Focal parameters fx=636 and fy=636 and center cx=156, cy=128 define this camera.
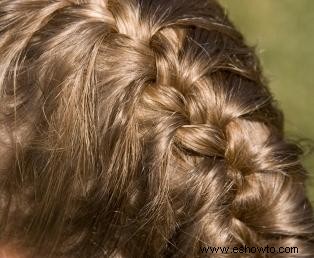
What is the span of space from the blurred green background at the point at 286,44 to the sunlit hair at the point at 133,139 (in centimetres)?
144

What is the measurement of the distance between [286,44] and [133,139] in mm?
1745

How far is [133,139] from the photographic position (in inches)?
Result: 36.4

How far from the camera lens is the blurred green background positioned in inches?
95.9

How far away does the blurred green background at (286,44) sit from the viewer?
2436 mm

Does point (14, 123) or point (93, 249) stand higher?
point (14, 123)

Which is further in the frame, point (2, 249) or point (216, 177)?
point (2, 249)

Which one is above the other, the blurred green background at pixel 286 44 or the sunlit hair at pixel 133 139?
the sunlit hair at pixel 133 139

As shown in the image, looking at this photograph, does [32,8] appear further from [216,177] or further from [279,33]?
[279,33]

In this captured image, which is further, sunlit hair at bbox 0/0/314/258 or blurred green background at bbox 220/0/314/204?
blurred green background at bbox 220/0/314/204

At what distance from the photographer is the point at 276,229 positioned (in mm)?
974

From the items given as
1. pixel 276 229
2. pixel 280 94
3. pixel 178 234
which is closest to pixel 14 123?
pixel 178 234

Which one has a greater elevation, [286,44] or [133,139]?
[133,139]

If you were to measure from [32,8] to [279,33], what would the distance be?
1737 mm

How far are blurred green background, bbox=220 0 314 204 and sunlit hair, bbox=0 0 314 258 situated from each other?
144 cm
